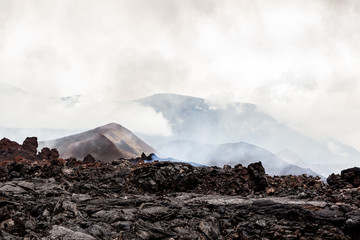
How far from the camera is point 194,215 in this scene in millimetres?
10484

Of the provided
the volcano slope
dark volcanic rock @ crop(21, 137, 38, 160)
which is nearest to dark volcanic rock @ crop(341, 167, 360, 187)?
the volcano slope

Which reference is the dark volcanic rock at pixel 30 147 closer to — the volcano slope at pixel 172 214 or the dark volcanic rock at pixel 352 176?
the volcano slope at pixel 172 214

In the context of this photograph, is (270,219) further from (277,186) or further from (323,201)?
(277,186)

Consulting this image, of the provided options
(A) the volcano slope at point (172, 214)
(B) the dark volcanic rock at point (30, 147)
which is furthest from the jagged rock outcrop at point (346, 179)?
(B) the dark volcanic rock at point (30, 147)

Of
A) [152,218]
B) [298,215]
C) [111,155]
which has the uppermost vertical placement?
[111,155]

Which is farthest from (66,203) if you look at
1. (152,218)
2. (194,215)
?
(194,215)

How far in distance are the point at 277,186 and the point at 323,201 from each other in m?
5.34

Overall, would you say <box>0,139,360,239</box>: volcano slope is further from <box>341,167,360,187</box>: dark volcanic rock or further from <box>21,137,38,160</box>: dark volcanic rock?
<box>21,137,38,160</box>: dark volcanic rock

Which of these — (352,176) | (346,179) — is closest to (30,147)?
(346,179)

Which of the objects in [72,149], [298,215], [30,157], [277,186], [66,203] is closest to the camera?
[298,215]

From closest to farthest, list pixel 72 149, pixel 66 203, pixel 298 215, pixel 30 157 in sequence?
pixel 298 215, pixel 66 203, pixel 30 157, pixel 72 149

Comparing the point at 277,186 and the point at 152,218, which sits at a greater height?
the point at 277,186

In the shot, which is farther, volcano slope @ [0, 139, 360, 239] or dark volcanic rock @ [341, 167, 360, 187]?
dark volcanic rock @ [341, 167, 360, 187]

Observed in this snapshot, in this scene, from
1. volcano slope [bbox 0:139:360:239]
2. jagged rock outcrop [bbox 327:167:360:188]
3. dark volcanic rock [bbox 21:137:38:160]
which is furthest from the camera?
dark volcanic rock [bbox 21:137:38:160]
